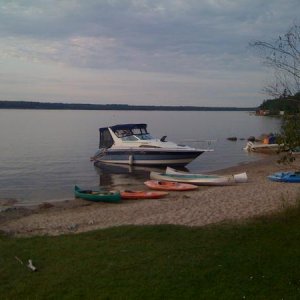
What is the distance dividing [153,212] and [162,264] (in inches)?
287

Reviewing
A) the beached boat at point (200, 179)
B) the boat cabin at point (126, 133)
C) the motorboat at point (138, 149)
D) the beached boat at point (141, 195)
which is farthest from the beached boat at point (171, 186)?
the boat cabin at point (126, 133)

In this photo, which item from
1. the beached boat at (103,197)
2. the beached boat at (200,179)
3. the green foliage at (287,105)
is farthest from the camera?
the beached boat at (200,179)

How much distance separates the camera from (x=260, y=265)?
7.00 m

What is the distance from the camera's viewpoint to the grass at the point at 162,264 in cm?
612

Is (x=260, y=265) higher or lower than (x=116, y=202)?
higher

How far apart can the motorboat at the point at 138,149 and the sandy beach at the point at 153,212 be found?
36.3 ft

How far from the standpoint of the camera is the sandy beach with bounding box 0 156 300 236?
12.2m

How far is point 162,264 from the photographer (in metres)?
7.16

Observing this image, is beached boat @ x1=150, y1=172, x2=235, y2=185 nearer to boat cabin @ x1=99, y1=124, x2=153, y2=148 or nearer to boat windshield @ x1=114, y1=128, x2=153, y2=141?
boat windshield @ x1=114, y1=128, x2=153, y2=141

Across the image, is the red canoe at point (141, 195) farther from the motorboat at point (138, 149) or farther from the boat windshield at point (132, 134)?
the boat windshield at point (132, 134)

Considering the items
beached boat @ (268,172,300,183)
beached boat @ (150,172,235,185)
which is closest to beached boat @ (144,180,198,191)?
beached boat @ (150,172,235,185)

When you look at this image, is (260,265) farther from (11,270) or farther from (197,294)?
(11,270)

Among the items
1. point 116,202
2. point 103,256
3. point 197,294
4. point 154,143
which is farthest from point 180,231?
point 154,143

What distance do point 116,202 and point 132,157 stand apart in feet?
44.7
